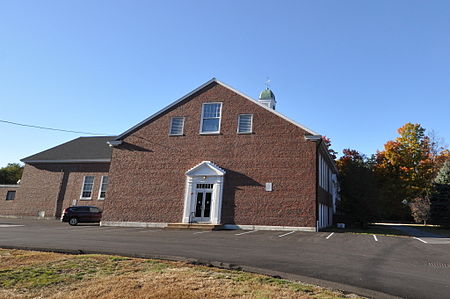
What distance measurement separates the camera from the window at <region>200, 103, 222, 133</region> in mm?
22172

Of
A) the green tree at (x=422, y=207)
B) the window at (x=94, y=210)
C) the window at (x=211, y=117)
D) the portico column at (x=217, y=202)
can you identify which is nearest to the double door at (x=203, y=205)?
the portico column at (x=217, y=202)

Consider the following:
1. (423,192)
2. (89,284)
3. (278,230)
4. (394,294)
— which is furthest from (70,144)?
(423,192)

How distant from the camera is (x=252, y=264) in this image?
784 centimetres

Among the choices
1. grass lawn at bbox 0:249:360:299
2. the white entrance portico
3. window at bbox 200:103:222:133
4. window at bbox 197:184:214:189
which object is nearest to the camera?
grass lawn at bbox 0:249:360:299

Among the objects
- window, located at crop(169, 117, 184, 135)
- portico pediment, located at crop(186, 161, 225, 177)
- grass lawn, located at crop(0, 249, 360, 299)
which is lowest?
grass lawn, located at crop(0, 249, 360, 299)

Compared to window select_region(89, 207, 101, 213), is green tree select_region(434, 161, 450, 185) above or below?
above

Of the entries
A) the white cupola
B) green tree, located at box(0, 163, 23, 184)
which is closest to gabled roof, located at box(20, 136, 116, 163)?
the white cupola

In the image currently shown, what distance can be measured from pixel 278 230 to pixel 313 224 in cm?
204

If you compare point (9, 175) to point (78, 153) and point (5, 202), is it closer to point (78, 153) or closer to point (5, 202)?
point (5, 202)

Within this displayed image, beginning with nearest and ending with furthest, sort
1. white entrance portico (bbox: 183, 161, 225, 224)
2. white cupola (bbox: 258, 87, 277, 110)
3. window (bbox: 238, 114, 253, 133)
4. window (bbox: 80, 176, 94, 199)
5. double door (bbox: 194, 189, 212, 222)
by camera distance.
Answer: white entrance portico (bbox: 183, 161, 225, 224) < double door (bbox: 194, 189, 212, 222) < window (bbox: 238, 114, 253, 133) < window (bbox: 80, 176, 94, 199) < white cupola (bbox: 258, 87, 277, 110)

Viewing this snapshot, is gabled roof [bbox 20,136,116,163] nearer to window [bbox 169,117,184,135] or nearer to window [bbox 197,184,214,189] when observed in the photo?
window [bbox 169,117,184,135]

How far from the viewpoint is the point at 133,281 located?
561 centimetres

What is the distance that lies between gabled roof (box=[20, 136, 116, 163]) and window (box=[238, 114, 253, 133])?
13388mm

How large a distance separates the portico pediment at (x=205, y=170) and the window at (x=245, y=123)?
2.96 metres
